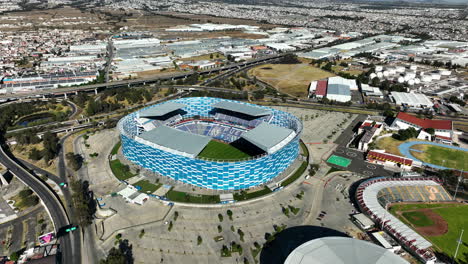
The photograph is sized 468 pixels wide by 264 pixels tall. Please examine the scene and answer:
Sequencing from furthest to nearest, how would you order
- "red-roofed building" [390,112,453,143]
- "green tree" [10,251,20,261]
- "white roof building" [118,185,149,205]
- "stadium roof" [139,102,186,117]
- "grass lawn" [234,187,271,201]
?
"red-roofed building" [390,112,453,143] → "stadium roof" [139,102,186,117] → "grass lawn" [234,187,271,201] → "white roof building" [118,185,149,205] → "green tree" [10,251,20,261]

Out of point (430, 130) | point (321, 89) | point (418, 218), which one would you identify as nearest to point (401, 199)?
point (418, 218)

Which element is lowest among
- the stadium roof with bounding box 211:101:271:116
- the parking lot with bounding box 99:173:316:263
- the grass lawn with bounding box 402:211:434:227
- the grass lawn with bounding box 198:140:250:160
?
the parking lot with bounding box 99:173:316:263

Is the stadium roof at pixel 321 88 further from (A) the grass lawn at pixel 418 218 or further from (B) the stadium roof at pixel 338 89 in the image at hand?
(A) the grass lawn at pixel 418 218

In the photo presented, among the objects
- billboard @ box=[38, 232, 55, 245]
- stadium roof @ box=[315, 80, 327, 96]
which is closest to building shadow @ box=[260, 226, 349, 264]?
billboard @ box=[38, 232, 55, 245]

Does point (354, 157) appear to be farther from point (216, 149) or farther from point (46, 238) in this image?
point (46, 238)

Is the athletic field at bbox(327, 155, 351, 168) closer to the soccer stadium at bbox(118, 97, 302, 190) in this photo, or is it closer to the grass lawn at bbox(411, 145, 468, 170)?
the soccer stadium at bbox(118, 97, 302, 190)

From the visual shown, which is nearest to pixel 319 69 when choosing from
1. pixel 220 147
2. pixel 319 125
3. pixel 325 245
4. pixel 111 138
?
pixel 319 125
